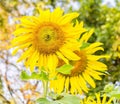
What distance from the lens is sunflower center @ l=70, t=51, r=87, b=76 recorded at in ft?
3.39

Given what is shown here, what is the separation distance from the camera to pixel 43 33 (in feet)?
3.26

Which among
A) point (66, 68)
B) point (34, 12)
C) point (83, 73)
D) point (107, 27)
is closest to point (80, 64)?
point (83, 73)

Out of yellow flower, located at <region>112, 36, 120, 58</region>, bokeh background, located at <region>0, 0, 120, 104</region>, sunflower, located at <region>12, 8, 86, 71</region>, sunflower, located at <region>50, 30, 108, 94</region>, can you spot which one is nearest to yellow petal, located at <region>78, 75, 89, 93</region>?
sunflower, located at <region>50, 30, 108, 94</region>

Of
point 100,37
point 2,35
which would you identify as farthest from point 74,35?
point 2,35

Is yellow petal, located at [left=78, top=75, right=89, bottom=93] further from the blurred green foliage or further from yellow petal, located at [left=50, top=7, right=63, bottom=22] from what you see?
the blurred green foliage

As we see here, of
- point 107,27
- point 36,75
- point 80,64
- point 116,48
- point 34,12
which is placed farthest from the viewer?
point 34,12

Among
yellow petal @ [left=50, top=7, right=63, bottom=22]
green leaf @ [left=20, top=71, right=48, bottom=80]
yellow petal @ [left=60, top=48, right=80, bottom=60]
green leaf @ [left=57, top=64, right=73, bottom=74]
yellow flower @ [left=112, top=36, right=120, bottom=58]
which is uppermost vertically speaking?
yellow petal @ [left=50, top=7, right=63, bottom=22]

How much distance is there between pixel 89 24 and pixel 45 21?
3433 mm

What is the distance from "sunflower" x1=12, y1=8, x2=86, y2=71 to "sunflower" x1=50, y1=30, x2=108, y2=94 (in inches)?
2.8

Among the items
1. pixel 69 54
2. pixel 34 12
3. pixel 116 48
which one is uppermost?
pixel 34 12

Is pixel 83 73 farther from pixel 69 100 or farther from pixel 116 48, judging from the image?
pixel 116 48

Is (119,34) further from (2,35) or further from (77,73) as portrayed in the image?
(77,73)

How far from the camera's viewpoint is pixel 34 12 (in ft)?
16.2

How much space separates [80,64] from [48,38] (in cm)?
12
